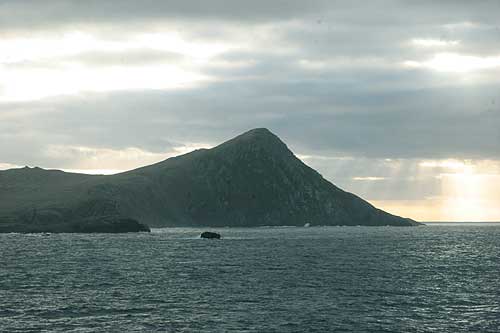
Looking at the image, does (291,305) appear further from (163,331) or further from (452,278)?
(452,278)

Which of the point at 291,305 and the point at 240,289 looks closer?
the point at 291,305

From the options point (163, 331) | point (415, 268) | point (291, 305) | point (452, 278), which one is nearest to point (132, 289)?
point (291, 305)

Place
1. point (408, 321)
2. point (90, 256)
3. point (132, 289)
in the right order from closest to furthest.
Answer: point (408, 321), point (132, 289), point (90, 256)

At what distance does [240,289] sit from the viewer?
89.2 meters

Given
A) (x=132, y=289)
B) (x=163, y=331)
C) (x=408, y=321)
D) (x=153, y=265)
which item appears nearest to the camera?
(x=163, y=331)

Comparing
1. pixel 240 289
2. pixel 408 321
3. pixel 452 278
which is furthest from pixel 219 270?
pixel 408 321

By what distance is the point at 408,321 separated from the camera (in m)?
65.6

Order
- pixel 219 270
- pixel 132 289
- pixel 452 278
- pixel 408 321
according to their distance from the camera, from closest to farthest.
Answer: pixel 408 321 < pixel 132 289 < pixel 452 278 < pixel 219 270

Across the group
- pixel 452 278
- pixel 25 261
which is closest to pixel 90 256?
pixel 25 261

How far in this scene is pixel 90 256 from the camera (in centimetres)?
15050

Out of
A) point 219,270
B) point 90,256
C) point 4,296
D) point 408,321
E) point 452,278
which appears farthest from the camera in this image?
point 90,256

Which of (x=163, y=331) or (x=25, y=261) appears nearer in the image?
(x=163, y=331)

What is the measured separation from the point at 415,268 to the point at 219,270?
116ft

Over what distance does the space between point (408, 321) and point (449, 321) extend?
3967mm
